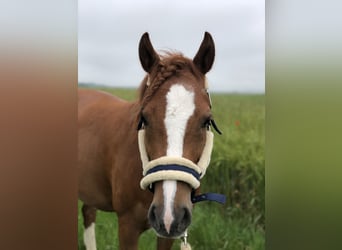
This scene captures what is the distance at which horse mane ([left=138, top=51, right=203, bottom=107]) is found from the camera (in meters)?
0.82

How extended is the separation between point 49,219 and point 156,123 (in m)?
0.28

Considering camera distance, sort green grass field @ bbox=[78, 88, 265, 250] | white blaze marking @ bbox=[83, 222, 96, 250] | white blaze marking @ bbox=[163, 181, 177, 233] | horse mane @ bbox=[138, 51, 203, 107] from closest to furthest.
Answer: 1. white blaze marking @ bbox=[163, 181, 177, 233]
2. horse mane @ bbox=[138, 51, 203, 107]
3. green grass field @ bbox=[78, 88, 265, 250]
4. white blaze marking @ bbox=[83, 222, 96, 250]

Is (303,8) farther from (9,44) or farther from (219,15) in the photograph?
(9,44)

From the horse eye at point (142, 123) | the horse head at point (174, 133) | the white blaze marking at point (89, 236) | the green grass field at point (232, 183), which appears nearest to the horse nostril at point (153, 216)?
the horse head at point (174, 133)

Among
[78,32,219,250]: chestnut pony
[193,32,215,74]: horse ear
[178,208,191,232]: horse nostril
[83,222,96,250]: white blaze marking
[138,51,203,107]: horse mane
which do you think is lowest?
[83,222,96,250]: white blaze marking

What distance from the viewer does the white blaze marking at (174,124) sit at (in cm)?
72

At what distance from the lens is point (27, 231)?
0.75 metres

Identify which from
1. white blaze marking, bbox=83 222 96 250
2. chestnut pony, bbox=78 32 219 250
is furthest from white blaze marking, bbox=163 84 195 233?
white blaze marking, bbox=83 222 96 250

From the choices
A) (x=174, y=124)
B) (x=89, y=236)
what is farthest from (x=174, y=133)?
(x=89, y=236)

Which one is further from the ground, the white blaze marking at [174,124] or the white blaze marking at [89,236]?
the white blaze marking at [174,124]

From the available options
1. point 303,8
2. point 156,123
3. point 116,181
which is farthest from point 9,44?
point 303,8

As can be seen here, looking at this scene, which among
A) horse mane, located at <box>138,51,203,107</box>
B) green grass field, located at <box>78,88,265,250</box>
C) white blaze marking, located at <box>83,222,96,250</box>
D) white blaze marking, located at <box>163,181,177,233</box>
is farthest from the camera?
white blaze marking, located at <box>83,222,96,250</box>

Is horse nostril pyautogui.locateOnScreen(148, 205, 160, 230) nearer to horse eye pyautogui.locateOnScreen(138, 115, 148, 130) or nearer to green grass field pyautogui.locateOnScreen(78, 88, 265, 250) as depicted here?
horse eye pyautogui.locateOnScreen(138, 115, 148, 130)

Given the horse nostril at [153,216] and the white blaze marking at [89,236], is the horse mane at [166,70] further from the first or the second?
the white blaze marking at [89,236]
